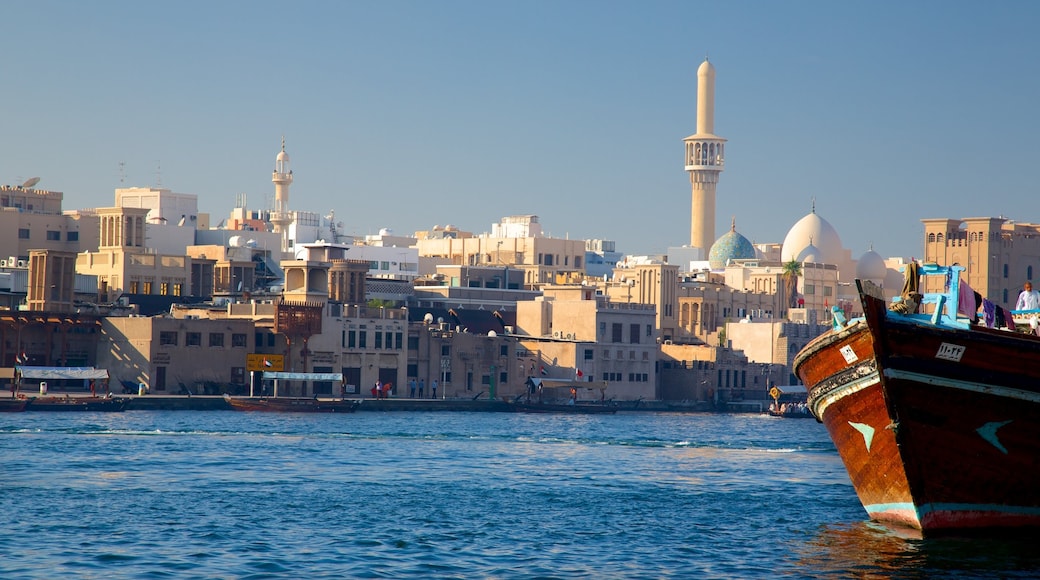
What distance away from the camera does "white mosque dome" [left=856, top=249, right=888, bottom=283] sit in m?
159

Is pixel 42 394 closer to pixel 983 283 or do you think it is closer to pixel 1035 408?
pixel 1035 408

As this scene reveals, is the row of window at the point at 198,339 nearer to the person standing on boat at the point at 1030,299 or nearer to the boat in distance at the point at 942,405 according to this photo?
the person standing on boat at the point at 1030,299

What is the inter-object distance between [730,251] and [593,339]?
52.8m

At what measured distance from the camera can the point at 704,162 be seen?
197875 mm

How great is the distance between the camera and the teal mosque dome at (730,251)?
6688 inches

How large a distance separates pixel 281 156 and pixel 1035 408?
169 meters

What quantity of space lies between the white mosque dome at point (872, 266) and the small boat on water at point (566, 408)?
5275cm

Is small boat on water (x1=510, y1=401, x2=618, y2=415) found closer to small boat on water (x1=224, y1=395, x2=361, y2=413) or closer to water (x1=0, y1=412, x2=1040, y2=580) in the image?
small boat on water (x1=224, y1=395, x2=361, y2=413)

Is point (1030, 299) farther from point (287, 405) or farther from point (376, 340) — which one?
point (376, 340)

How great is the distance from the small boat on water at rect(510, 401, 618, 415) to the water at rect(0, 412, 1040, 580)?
36100 millimetres

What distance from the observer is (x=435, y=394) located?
112m

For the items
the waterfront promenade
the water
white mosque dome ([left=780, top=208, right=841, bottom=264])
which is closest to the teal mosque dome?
white mosque dome ([left=780, top=208, right=841, bottom=264])

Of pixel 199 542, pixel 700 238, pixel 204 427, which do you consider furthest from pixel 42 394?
pixel 700 238

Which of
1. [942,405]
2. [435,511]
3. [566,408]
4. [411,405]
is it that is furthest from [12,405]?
[942,405]
